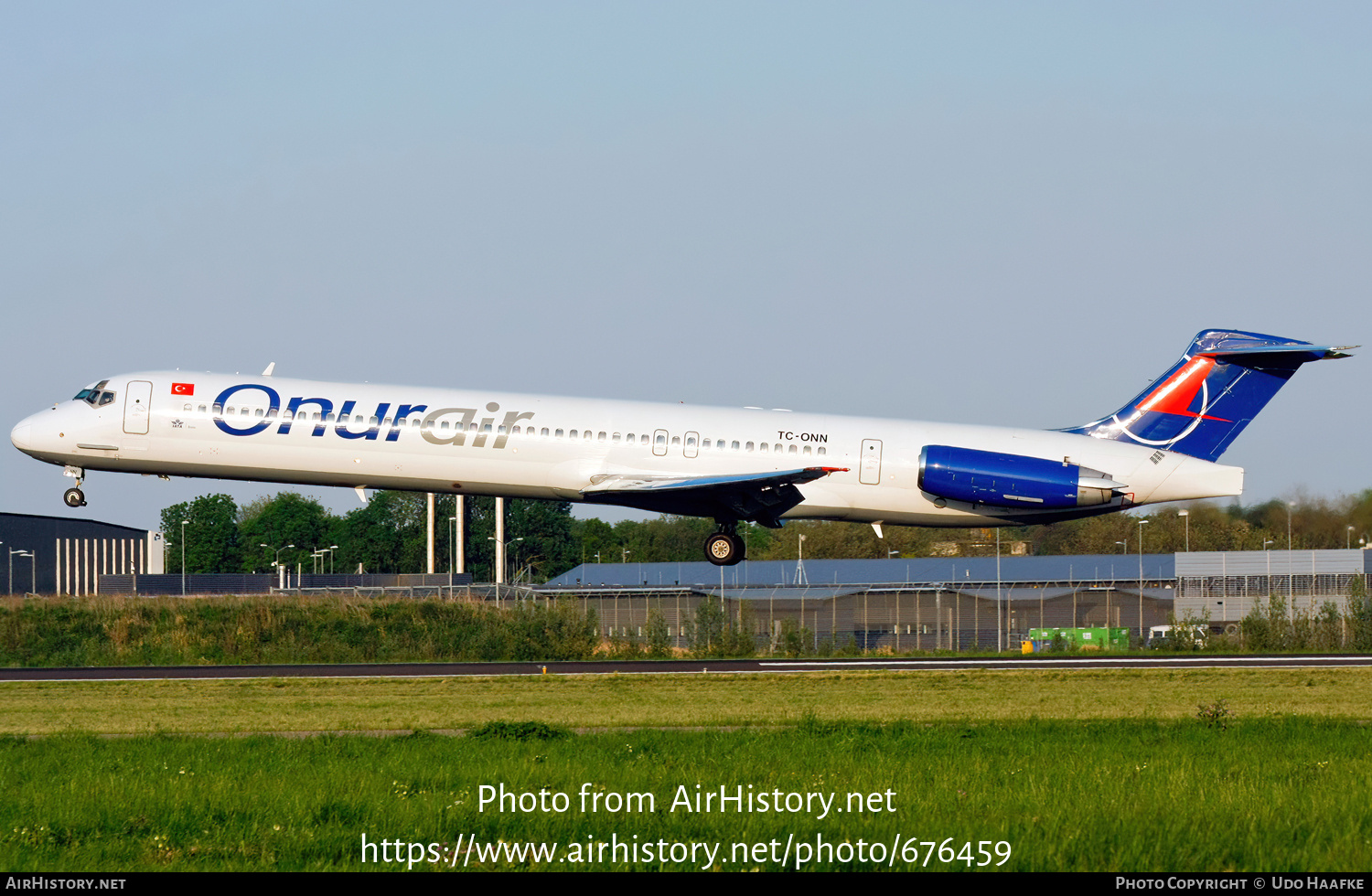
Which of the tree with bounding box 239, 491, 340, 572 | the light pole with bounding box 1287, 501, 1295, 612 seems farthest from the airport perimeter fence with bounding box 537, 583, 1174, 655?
the tree with bounding box 239, 491, 340, 572

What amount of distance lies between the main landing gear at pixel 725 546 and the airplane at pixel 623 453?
0.05m

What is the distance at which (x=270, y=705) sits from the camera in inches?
1012

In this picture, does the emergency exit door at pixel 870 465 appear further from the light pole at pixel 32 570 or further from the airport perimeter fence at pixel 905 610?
the light pole at pixel 32 570

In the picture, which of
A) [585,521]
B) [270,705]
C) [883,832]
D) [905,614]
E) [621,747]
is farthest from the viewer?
[585,521]

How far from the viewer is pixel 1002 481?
30.6 metres

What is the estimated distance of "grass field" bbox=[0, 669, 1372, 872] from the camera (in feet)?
38.4

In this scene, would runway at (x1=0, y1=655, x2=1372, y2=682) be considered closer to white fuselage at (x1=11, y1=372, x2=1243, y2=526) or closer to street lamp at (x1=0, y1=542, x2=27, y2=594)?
white fuselage at (x1=11, y1=372, x2=1243, y2=526)

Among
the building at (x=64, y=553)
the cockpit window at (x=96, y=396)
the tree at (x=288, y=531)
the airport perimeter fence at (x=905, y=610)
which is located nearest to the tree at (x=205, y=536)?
the tree at (x=288, y=531)

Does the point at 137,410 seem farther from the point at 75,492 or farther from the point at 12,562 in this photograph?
the point at 12,562

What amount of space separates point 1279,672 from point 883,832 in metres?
23.5

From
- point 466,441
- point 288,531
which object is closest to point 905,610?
point 466,441
